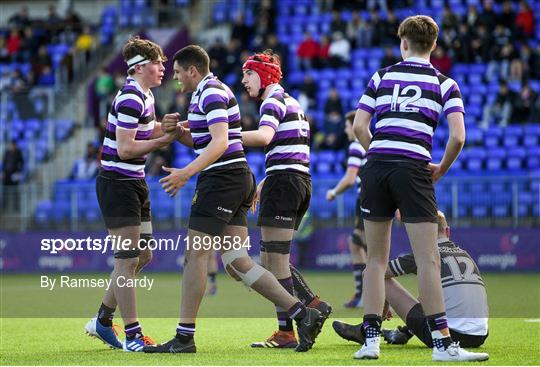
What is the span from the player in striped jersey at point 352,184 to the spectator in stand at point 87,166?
456 inches

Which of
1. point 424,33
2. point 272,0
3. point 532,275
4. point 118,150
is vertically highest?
point 272,0

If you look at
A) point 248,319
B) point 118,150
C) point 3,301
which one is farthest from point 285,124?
point 3,301

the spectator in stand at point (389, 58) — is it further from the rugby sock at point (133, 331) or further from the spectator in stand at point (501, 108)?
the rugby sock at point (133, 331)

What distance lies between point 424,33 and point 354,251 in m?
5.82

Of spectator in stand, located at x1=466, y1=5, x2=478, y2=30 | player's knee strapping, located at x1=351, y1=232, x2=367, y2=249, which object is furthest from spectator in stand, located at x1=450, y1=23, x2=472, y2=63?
player's knee strapping, located at x1=351, y1=232, x2=367, y2=249

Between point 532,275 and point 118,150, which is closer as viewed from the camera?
point 118,150

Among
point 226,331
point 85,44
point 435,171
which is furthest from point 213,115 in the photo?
point 85,44

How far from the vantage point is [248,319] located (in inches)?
460

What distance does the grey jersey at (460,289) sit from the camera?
852 cm

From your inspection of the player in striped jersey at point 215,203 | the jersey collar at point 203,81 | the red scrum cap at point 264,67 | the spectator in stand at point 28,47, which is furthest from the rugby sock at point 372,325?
the spectator in stand at point 28,47

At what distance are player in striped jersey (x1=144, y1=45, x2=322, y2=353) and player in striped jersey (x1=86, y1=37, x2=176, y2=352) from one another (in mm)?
331

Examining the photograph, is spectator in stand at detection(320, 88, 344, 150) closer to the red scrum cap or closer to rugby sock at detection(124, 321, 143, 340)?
the red scrum cap

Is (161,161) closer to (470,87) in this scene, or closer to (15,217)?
(15,217)

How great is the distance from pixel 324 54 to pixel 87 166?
591cm
